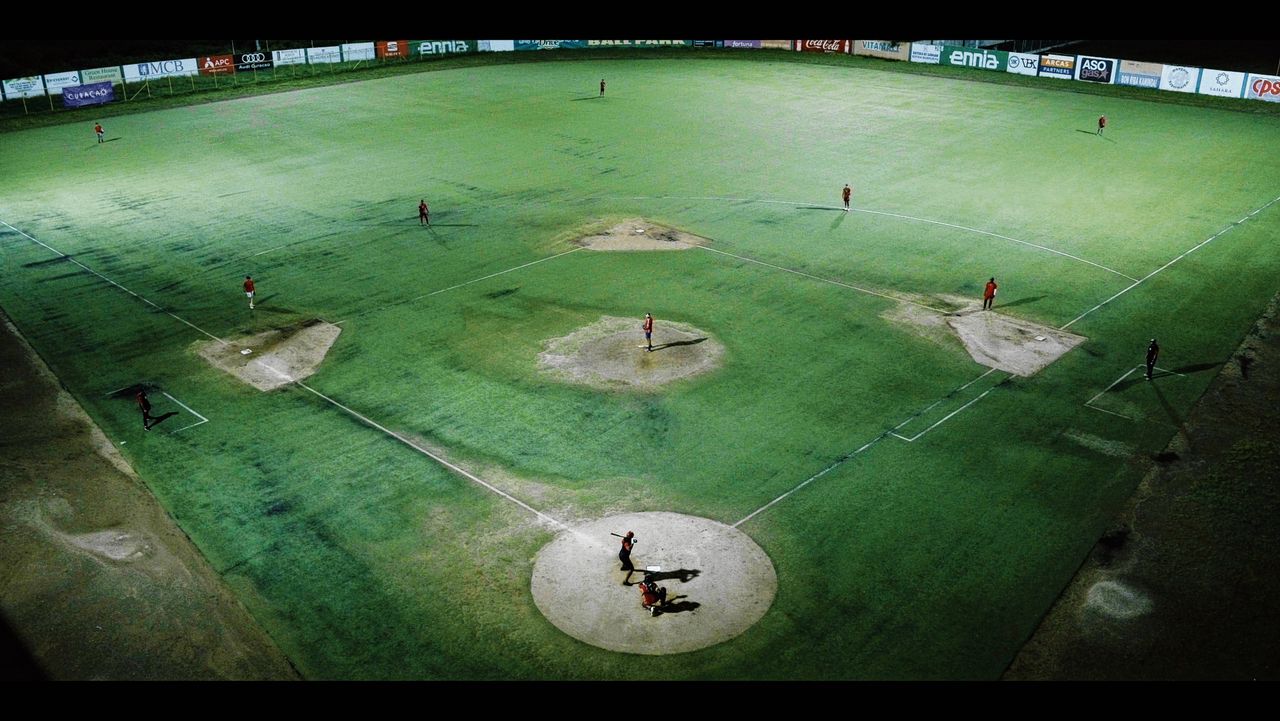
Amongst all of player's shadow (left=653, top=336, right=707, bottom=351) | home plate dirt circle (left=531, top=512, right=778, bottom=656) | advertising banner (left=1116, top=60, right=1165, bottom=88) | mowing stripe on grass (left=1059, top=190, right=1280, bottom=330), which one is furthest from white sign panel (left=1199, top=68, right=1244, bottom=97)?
home plate dirt circle (left=531, top=512, right=778, bottom=656)

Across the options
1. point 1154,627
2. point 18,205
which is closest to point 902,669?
point 1154,627

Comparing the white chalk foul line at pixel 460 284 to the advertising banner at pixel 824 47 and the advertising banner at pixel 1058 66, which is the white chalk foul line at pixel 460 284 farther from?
the advertising banner at pixel 824 47

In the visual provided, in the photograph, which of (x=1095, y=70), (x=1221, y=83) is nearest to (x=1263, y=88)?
(x=1221, y=83)

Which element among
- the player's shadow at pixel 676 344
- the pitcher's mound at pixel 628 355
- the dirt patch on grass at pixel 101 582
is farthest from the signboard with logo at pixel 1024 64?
the dirt patch on grass at pixel 101 582

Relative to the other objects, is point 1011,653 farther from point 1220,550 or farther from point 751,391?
point 751,391

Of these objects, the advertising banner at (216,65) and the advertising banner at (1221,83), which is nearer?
the advertising banner at (1221,83)

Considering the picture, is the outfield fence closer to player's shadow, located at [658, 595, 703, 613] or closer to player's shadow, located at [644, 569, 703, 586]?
player's shadow, located at [644, 569, 703, 586]
